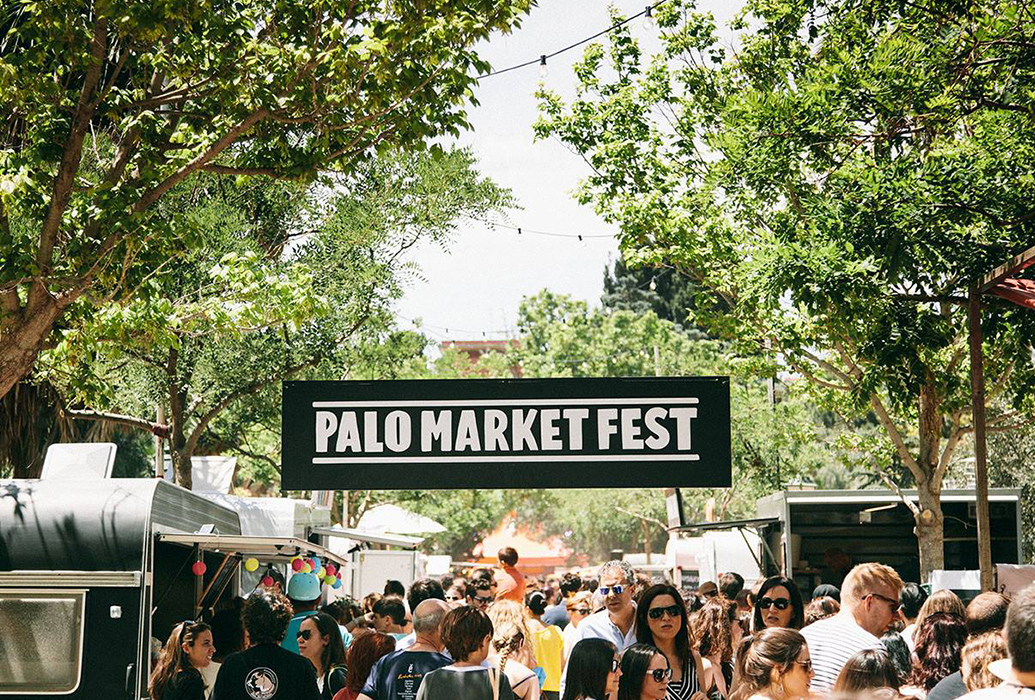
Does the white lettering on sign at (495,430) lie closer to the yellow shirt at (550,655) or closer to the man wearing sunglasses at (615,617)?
the man wearing sunglasses at (615,617)

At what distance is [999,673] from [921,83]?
27.9ft

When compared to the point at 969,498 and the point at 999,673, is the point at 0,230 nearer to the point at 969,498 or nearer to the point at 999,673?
the point at 999,673

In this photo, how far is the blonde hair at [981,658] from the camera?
5.11 meters

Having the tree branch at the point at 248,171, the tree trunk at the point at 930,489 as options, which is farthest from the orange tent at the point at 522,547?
the tree branch at the point at 248,171

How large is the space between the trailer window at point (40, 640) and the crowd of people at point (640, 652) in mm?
1659

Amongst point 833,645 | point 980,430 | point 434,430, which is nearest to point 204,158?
point 434,430

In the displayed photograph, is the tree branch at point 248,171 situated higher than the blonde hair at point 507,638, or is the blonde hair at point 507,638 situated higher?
the tree branch at point 248,171

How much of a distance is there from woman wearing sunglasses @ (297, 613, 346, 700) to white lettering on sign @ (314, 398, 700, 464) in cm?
129

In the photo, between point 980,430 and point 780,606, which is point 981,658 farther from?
point 980,430

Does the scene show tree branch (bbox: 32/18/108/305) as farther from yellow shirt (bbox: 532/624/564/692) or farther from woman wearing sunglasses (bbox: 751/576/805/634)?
woman wearing sunglasses (bbox: 751/576/805/634)

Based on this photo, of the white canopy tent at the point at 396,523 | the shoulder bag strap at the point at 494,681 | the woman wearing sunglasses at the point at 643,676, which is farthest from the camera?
the white canopy tent at the point at 396,523

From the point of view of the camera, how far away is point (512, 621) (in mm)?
7016

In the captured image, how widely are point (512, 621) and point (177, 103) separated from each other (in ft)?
20.0

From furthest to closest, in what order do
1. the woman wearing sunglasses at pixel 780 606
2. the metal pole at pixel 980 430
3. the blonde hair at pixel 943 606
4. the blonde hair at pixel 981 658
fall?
the metal pole at pixel 980 430 < the woman wearing sunglasses at pixel 780 606 < the blonde hair at pixel 943 606 < the blonde hair at pixel 981 658
